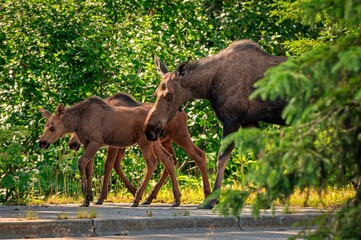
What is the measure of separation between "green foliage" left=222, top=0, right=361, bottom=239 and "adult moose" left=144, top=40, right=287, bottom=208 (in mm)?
7869

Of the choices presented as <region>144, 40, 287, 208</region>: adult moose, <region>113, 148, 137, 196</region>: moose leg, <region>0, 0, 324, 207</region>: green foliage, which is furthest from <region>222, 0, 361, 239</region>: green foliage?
<region>0, 0, 324, 207</region>: green foliage

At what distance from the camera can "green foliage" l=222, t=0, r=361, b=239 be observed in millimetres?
5734

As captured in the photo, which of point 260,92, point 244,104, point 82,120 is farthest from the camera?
point 82,120

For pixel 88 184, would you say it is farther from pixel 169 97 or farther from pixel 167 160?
pixel 169 97

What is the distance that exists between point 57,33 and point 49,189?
3.17m

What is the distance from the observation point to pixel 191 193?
17.1 m

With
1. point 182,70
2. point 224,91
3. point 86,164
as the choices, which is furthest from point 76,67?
point 224,91

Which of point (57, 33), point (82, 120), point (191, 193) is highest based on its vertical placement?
point (57, 33)

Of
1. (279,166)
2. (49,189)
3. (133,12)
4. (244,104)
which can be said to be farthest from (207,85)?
(279,166)

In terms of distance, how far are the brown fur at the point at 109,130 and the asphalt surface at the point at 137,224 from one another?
146 cm

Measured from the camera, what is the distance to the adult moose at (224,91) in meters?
14.2

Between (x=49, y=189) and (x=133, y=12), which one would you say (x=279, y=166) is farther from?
(x=133, y=12)

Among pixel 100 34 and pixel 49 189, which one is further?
pixel 100 34

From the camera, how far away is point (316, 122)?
5.94 meters
